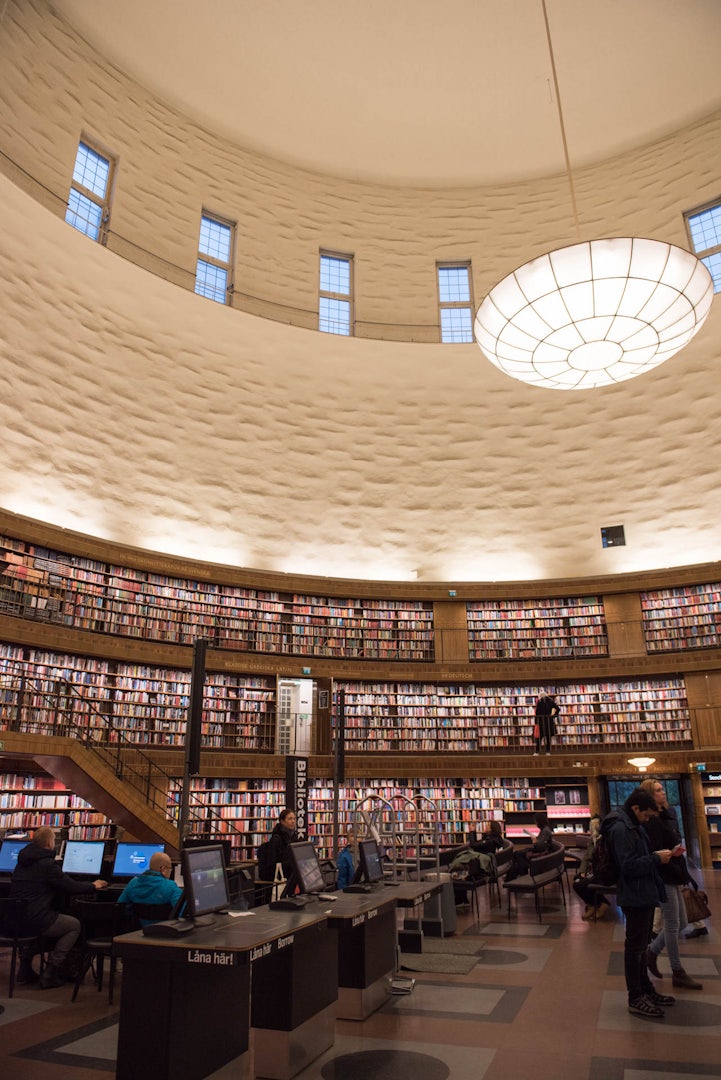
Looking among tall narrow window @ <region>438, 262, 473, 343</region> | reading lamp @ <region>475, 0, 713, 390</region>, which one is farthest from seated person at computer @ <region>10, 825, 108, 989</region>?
tall narrow window @ <region>438, 262, 473, 343</region>

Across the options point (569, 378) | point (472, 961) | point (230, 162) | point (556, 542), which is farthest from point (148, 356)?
point (472, 961)

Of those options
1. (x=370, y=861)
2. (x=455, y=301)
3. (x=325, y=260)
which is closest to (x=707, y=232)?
(x=455, y=301)

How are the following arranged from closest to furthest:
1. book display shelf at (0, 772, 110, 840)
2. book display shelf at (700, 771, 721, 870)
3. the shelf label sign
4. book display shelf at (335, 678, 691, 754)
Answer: the shelf label sign < book display shelf at (0, 772, 110, 840) < book display shelf at (700, 771, 721, 870) < book display shelf at (335, 678, 691, 754)

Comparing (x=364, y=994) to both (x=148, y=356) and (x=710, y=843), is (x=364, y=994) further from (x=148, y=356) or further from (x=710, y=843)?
(x=148, y=356)

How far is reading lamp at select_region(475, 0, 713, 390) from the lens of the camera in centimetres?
818

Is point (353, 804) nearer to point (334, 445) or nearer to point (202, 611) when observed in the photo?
point (202, 611)

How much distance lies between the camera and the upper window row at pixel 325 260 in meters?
12.6

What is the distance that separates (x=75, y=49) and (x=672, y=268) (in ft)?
35.4

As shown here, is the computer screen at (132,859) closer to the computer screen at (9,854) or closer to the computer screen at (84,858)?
the computer screen at (84,858)

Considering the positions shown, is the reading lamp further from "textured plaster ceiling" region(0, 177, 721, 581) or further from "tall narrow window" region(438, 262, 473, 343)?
"tall narrow window" region(438, 262, 473, 343)

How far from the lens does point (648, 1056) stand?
11.8 feet

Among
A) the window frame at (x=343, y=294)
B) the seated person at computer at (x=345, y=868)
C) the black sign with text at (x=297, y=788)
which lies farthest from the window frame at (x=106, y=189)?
the seated person at computer at (x=345, y=868)

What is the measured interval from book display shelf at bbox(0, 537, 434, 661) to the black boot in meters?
5.94

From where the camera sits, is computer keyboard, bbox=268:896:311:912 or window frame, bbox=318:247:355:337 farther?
window frame, bbox=318:247:355:337
